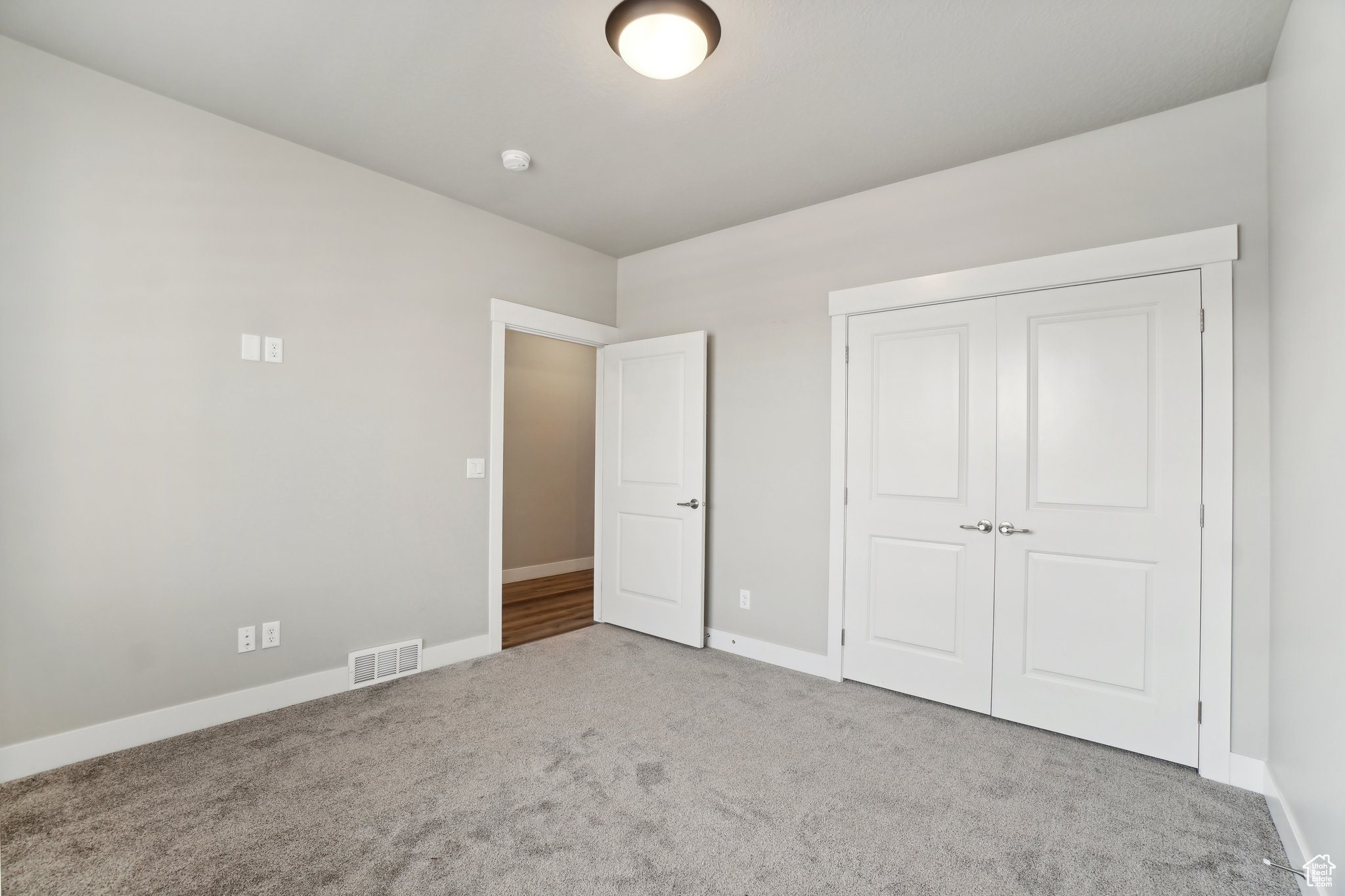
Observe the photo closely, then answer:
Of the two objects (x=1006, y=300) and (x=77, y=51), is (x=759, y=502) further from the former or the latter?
(x=77, y=51)

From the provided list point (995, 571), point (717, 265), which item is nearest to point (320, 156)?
point (717, 265)

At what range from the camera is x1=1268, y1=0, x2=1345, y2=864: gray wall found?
1479mm

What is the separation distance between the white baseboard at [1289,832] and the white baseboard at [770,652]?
173 cm

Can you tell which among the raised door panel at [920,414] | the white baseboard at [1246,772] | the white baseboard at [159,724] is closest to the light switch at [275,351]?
the white baseboard at [159,724]

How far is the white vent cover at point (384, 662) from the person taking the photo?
3.06 m

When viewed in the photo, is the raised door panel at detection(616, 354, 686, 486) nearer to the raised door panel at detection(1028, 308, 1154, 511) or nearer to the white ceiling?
the white ceiling

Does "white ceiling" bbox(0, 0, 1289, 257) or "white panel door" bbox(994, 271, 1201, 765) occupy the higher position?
"white ceiling" bbox(0, 0, 1289, 257)

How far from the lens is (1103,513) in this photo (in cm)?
255

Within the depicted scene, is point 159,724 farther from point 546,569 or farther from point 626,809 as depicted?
point 546,569

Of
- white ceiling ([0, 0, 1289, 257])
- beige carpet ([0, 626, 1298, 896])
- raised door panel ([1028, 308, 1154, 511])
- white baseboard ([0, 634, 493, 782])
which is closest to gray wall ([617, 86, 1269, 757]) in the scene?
white ceiling ([0, 0, 1289, 257])

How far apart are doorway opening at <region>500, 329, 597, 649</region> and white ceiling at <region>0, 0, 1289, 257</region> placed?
2714 millimetres

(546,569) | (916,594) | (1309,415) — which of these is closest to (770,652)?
(916,594)

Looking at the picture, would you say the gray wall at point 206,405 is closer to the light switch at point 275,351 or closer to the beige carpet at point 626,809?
the light switch at point 275,351

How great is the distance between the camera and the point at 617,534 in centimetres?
426
